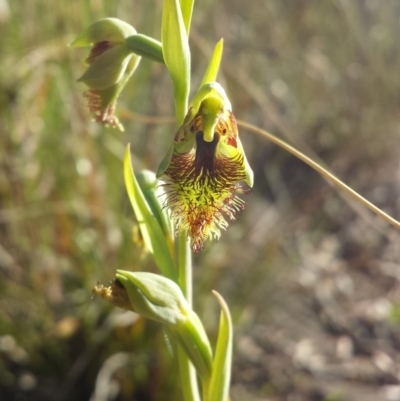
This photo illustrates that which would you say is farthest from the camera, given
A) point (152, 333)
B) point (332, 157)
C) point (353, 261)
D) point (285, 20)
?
point (285, 20)

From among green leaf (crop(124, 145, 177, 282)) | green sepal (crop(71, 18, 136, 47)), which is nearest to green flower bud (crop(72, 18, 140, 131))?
green sepal (crop(71, 18, 136, 47))

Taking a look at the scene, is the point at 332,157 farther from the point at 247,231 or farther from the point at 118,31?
the point at 118,31

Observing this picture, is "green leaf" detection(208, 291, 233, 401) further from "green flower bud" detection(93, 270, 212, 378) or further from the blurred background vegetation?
the blurred background vegetation

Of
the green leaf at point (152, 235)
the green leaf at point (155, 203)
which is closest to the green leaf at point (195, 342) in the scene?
the green leaf at point (152, 235)

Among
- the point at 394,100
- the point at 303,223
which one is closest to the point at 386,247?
the point at 303,223

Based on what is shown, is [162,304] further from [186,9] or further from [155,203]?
[186,9]

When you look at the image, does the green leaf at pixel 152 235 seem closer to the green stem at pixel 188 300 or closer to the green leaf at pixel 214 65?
the green stem at pixel 188 300
